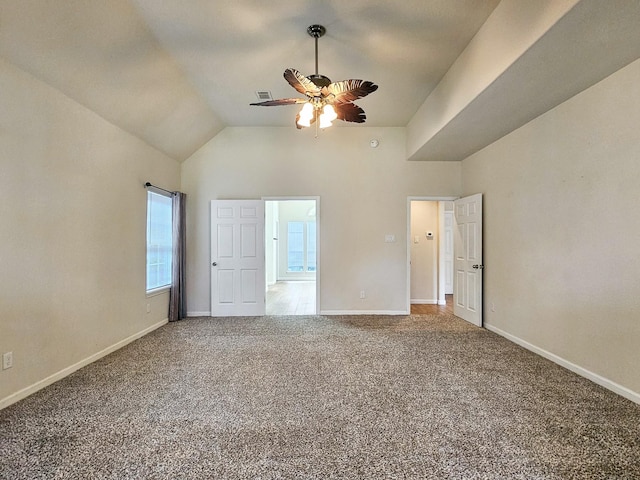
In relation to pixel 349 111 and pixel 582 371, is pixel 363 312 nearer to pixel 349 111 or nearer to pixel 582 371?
pixel 582 371

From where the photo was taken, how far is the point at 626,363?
2.68 metres

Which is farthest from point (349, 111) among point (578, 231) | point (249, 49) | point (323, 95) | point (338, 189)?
point (338, 189)

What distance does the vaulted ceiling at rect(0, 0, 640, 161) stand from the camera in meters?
2.44

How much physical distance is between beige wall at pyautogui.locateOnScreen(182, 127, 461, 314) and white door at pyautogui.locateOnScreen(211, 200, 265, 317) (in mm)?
191

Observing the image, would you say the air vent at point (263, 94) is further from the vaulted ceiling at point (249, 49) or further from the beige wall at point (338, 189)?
the beige wall at point (338, 189)

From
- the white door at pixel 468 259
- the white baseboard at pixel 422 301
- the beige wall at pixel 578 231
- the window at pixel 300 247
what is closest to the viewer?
the beige wall at pixel 578 231

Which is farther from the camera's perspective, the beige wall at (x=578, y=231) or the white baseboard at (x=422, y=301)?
the white baseboard at (x=422, y=301)

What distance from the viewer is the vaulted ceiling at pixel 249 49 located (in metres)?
2.44

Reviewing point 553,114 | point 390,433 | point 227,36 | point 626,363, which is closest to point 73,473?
point 390,433

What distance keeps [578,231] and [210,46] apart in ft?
12.8

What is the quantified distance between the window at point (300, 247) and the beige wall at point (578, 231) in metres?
7.19

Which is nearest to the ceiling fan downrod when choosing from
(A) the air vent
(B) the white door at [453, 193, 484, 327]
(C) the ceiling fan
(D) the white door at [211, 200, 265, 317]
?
(C) the ceiling fan

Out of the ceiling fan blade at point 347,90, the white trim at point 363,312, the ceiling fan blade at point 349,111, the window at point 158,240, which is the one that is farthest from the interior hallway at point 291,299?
the ceiling fan blade at point 347,90

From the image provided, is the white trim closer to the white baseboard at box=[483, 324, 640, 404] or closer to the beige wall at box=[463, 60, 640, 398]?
the beige wall at box=[463, 60, 640, 398]
